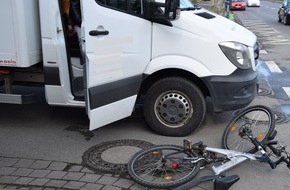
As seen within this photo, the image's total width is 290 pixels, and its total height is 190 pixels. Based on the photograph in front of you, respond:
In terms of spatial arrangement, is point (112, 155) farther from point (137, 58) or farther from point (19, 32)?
point (19, 32)

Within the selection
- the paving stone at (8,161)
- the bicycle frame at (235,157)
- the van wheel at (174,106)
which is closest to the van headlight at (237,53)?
the van wheel at (174,106)

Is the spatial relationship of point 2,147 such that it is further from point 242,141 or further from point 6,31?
point 242,141

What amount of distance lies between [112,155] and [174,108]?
1.04m

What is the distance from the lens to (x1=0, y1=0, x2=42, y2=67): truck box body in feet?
16.8

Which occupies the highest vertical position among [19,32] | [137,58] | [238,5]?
[19,32]

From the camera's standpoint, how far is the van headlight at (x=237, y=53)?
204 inches

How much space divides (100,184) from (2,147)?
1.75 meters

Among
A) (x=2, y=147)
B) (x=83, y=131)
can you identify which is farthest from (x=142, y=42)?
(x=2, y=147)

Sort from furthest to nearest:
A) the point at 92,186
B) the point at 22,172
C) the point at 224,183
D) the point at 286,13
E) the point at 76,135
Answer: the point at 286,13, the point at 76,135, the point at 22,172, the point at 92,186, the point at 224,183

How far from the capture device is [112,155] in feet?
16.4

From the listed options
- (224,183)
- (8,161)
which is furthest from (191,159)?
(8,161)

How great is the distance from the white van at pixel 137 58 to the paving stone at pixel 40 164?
2.23 feet

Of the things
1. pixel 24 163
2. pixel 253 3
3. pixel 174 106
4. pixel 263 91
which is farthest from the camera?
pixel 253 3

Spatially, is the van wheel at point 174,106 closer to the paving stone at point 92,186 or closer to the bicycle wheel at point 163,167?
the bicycle wheel at point 163,167
